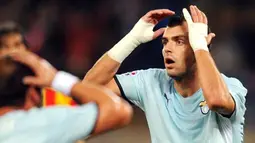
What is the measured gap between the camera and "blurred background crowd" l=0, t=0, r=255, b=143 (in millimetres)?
8039

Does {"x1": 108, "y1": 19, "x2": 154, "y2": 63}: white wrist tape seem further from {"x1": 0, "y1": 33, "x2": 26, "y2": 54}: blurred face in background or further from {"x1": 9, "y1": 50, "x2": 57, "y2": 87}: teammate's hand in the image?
{"x1": 9, "y1": 50, "x2": 57, "y2": 87}: teammate's hand

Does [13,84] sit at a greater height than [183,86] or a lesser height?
greater

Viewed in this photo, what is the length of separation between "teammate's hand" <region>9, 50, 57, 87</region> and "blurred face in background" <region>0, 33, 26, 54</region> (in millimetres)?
160

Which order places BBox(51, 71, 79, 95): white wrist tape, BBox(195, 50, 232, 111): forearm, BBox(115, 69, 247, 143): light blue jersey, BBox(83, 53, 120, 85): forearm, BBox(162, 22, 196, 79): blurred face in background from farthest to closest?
BBox(83, 53, 120, 85): forearm < BBox(162, 22, 196, 79): blurred face in background < BBox(115, 69, 247, 143): light blue jersey < BBox(195, 50, 232, 111): forearm < BBox(51, 71, 79, 95): white wrist tape

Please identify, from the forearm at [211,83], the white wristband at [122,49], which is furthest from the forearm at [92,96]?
the white wristband at [122,49]

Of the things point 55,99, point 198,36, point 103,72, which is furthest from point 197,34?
point 55,99

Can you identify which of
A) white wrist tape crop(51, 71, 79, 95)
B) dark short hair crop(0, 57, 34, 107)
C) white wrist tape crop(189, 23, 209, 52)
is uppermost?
dark short hair crop(0, 57, 34, 107)

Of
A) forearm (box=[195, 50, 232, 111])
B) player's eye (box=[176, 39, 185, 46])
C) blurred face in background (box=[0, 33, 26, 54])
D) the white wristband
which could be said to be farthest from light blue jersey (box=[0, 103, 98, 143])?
the white wristband

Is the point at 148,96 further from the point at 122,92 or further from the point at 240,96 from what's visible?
the point at 240,96

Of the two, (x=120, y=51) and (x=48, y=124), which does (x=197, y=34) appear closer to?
(x=120, y=51)

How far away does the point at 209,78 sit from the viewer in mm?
3645

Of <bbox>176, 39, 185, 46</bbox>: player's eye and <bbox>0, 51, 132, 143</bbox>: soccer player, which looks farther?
<bbox>176, 39, 185, 46</bbox>: player's eye

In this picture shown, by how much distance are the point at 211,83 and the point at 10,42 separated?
40.1 inches

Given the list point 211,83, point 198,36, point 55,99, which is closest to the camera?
point 211,83
